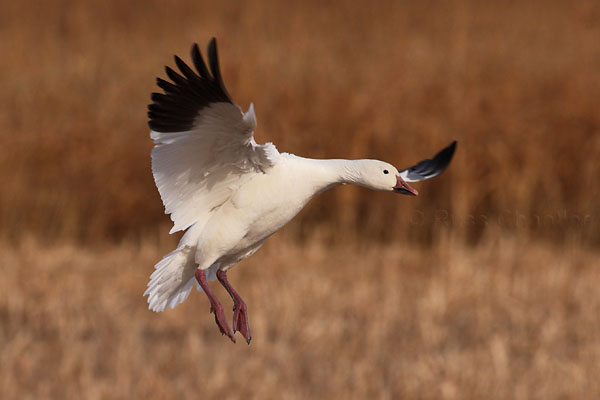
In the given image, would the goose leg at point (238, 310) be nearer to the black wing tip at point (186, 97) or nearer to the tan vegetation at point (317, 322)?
the black wing tip at point (186, 97)

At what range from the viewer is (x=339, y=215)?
10219 millimetres

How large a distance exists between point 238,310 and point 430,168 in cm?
45

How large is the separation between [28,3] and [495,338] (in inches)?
272

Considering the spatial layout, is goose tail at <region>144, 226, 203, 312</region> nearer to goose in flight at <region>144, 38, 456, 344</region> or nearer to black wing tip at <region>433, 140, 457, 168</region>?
goose in flight at <region>144, 38, 456, 344</region>

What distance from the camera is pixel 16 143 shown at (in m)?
7.83

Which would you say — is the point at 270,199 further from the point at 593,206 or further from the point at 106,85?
the point at 593,206

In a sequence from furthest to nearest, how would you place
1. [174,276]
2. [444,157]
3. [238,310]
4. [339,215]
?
[339,215] → [444,157] → [174,276] → [238,310]

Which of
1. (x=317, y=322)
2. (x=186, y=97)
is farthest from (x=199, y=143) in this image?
(x=317, y=322)

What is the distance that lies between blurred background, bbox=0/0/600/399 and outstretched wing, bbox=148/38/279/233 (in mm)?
3517

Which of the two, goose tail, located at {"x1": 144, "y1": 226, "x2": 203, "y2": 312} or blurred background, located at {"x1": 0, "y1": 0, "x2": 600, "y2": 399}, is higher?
goose tail, located at {"x1": 144, "y1": 226, "x2": 203, "y2": 312}

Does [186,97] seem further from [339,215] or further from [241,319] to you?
[339,215]

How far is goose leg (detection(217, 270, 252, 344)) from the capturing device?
3.02 ft

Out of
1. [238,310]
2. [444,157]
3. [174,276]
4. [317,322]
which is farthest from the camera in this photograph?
[317,322]

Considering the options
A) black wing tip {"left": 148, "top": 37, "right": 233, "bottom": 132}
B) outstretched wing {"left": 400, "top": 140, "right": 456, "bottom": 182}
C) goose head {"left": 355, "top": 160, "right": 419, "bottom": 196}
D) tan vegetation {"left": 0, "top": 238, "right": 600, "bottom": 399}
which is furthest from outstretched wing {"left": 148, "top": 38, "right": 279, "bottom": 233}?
tan vegetation {"left": 0, "top": 238, "right": 600, "bottom": 399}
